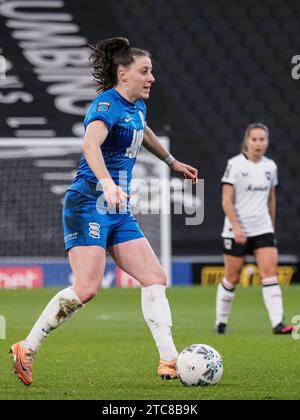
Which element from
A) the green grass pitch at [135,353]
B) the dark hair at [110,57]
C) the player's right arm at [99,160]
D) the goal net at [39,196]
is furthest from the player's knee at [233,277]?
the goal net at [39,196]

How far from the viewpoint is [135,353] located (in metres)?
7.26

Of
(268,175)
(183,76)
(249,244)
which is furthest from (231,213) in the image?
(183,76)

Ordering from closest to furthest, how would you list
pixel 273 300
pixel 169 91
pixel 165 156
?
pixel 165 156 → pixel 273 300 → pixel 169 91

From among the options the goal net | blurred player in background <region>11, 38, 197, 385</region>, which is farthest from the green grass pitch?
the goal net

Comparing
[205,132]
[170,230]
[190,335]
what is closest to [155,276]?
[190,335]

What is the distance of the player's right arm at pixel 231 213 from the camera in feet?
28.8

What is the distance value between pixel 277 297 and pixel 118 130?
3592mm

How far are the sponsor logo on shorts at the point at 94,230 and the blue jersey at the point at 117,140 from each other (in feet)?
0.58

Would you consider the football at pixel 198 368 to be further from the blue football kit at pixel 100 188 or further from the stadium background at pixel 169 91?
the stadium background at pixel 169 91

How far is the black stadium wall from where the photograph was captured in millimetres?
17109

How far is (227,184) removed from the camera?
903cm

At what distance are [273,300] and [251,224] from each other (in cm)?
67

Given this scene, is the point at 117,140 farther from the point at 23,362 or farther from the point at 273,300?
the point at 273,300

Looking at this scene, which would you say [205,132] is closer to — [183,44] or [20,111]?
[183,44]
